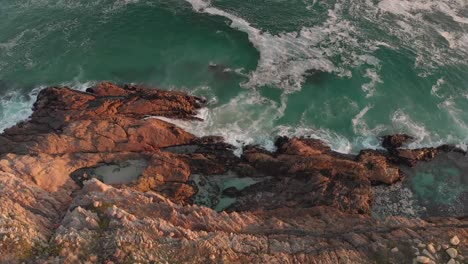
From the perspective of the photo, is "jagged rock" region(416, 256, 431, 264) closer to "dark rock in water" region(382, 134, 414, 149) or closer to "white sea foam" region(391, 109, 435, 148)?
"dark rock in water" region(382, 134, 414, 149)

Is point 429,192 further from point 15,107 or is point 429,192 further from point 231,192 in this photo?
point 15,107

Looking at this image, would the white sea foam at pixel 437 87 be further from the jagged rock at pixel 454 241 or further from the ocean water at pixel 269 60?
the jagged rock at pixel 454 241

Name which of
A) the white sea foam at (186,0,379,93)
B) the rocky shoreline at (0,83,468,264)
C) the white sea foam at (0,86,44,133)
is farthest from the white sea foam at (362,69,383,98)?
the white sea foam at (0,86,44,133)

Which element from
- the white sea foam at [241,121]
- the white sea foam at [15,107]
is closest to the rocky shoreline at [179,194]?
the white sea foam at [241,121]

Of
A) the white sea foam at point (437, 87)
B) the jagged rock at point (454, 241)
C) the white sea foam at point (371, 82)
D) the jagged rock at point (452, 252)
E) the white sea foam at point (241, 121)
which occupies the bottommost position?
the white sea foam at point (241, 121)

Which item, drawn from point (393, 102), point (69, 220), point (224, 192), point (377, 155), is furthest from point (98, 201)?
point (393, 102)

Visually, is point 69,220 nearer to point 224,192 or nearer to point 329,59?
point 224,192
